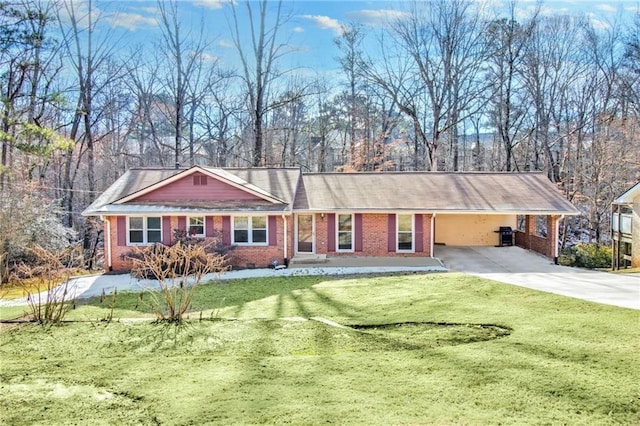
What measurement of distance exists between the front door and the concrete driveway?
5.43 m

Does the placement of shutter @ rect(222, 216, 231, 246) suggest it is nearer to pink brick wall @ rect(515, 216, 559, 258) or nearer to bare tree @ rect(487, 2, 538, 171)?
pink brick wall @ rect(515, 216, 559, 258)

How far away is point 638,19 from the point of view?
27.8 metres

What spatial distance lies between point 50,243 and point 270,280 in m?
9.67

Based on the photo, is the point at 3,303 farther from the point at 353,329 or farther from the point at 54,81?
the point at 54,81

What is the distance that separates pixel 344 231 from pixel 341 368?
1301 centimetres

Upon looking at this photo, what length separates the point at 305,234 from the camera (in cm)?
1934

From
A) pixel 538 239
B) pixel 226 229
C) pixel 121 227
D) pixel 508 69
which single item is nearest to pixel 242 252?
pixel 226 229

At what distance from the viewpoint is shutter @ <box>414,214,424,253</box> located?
18719mm

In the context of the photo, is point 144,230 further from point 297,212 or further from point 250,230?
point 297,212

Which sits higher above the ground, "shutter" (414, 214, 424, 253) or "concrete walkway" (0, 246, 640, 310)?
"shutter" (414, 214, 424, 253)

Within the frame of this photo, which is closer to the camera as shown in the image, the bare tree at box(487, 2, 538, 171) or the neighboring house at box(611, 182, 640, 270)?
the neighboring house at box(611, 182, 640, 270)

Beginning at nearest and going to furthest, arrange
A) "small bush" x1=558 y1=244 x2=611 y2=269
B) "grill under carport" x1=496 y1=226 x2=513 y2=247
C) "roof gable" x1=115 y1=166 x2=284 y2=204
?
"roof gable" x1=115 y1=166 x2=284 y2=204
"grill under carport" x1=496 y1=226 x2=513 y2=247
"small bush" x1=558 y1=244 x2=611 y2=269

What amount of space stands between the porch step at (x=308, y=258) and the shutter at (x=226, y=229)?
103 inches

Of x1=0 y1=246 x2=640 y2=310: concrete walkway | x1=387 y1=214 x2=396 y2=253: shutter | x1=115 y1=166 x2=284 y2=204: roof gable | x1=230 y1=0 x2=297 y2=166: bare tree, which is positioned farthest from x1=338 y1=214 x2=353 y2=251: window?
x1=230 y1=0 x2=297 y2=166: bare tree
